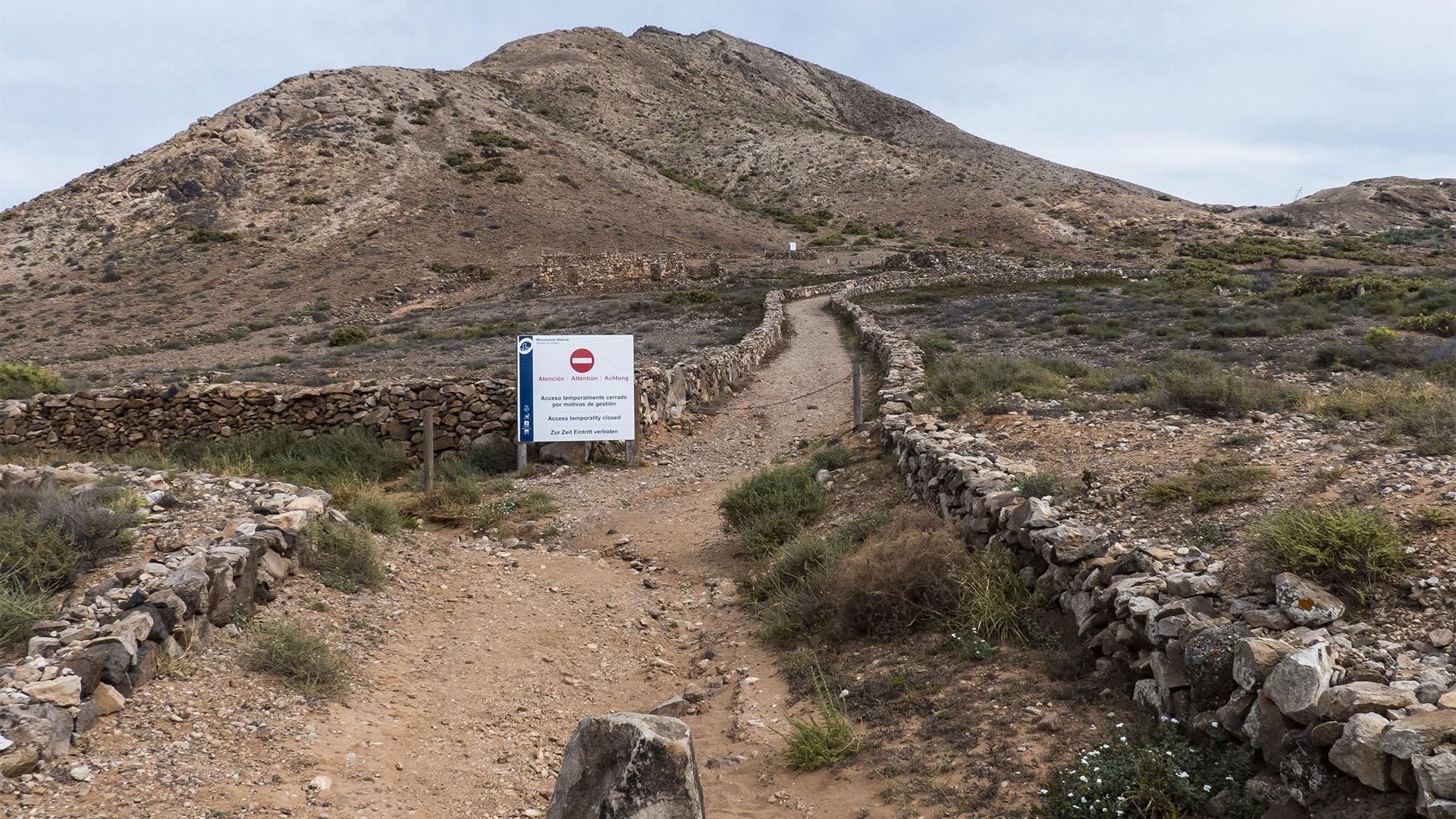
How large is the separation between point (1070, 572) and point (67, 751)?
544 centimetres

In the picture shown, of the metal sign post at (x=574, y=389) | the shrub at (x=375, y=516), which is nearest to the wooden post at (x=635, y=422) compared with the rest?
the metal sign post at (x=574, y=389)

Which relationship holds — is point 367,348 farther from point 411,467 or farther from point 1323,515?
point 1323,515

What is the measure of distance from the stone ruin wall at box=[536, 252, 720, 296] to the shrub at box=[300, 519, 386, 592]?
30.4 meters

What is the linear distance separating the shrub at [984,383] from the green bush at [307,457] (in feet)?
25.8

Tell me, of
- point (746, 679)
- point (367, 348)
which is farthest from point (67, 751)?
point (367, 348)

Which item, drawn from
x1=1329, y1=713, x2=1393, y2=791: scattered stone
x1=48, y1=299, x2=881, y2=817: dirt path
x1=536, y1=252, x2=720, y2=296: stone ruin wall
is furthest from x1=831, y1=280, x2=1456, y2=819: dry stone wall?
x1=536, y1=252, x2=720, y2=296: stone ruin wall

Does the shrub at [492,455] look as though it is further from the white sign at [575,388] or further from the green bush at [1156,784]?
the green bush at [1156,784]

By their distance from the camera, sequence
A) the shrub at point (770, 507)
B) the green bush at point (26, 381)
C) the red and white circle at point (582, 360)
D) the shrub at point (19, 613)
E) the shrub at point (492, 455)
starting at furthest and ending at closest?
the green bush at point (26, 381) < the shrub at point (492, 455) < the red and white circle at point (582, 360) < the shrub at point (770, 507) < the shrub at point (19, 613)

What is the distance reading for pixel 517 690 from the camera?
5.48 meters

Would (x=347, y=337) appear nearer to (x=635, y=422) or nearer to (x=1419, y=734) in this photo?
(x=635, y=422)

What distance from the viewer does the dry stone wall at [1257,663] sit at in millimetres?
2828

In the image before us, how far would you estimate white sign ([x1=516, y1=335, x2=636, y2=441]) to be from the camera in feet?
37.7

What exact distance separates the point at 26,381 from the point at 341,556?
44.1ft

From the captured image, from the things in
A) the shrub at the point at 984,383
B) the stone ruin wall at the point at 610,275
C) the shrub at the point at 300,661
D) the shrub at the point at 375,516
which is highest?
the stone ruin wall at the point at 610,275
